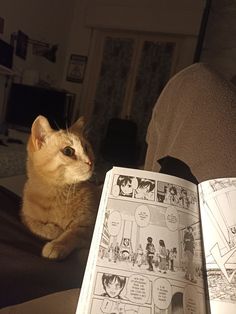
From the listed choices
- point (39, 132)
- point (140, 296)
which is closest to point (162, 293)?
point (140, 296)

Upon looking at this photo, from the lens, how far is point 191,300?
0.37 meters

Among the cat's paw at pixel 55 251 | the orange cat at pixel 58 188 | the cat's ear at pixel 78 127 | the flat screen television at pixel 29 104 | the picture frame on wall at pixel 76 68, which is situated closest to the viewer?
the cat's paw at pixel 55 251

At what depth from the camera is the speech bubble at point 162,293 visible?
356mm

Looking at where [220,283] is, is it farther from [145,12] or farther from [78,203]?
[145,12]

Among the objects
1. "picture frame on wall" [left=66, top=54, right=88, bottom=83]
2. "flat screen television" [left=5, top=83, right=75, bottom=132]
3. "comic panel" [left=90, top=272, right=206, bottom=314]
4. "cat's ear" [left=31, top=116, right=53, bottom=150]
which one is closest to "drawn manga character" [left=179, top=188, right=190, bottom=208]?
"comic panel" [left=90, top=272, right=206, bottom=314]

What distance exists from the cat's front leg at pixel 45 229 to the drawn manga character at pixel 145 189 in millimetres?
378

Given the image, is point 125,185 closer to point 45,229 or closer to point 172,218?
point 172,218

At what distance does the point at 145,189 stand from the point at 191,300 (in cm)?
14

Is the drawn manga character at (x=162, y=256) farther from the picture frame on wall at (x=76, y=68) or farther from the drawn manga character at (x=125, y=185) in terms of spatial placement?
the picture frame on wall at (x=76, y=68)

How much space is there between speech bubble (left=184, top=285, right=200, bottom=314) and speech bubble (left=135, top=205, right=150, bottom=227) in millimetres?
87

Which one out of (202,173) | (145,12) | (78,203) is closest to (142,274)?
(202,173)

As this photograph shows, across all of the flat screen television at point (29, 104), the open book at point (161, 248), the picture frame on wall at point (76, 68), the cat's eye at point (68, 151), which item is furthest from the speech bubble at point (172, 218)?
the picture frame on wall at point (76, 68)

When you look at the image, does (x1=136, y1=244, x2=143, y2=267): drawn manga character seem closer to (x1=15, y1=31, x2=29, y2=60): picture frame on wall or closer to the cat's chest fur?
the cat's chest fur

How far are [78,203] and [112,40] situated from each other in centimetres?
333
